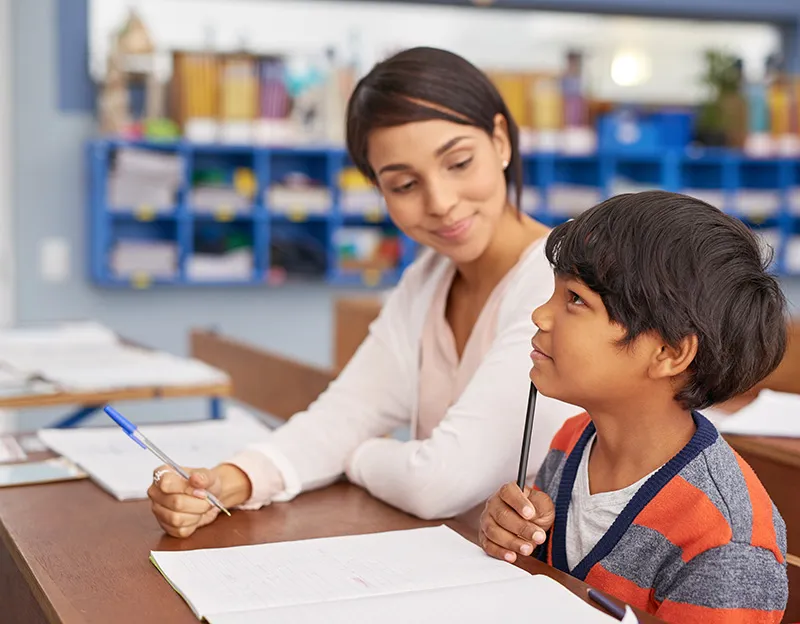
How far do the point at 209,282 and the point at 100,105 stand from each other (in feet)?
2.96

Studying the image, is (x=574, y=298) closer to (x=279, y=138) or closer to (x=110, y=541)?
(x=110, y=541)

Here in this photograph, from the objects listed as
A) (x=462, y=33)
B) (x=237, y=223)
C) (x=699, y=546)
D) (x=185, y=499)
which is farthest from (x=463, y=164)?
(x=462, y=33)

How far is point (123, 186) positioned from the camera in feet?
15.6

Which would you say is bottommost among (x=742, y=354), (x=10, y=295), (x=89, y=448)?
(x=10, y=295)

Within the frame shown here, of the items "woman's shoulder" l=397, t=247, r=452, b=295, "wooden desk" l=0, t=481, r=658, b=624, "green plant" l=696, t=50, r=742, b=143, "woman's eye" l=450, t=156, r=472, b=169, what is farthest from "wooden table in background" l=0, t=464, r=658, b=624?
"green plant" l=696, t=50, r=742, b=143

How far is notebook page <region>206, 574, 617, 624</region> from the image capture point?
0.90 m

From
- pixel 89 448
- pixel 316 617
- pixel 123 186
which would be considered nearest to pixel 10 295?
pixel 123 186

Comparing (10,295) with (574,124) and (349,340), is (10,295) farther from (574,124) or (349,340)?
(574,124)

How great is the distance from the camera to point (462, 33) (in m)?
5.52

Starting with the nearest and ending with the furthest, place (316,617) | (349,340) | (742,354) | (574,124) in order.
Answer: (316,617) < (742,354) < (349,340) < (574,124)

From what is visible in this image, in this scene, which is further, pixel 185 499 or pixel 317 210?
pixel 317 210

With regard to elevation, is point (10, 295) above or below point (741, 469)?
below

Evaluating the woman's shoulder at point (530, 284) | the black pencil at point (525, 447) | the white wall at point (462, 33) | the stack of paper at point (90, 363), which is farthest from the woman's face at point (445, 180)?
the white wall at point (462, 33)

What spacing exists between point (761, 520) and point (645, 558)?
0.11 meters
